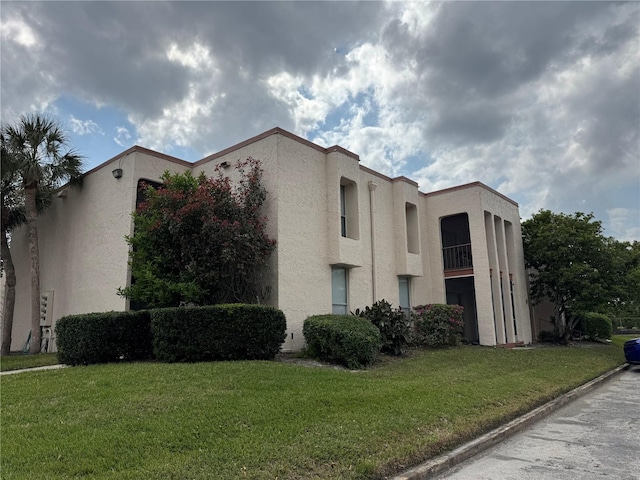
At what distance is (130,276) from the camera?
1358cm

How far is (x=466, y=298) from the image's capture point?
73.0ft

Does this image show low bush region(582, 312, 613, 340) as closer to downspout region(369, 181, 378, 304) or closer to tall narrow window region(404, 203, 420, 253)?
tall narrow window region(404, 203, 420, 253)

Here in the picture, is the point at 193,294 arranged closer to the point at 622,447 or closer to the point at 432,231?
the point at 622,447

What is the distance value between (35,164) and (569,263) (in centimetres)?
2243

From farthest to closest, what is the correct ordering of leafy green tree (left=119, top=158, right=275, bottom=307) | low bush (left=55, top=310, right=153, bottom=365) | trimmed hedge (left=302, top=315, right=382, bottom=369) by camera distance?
1. leafy green tree (left=119, top=158, right=275, bottom=307)
2. trimmed hedge (left=302, top=315, right=382, bottom=369)
3. low bush (left=55, top=310, right=153, bottom=365)

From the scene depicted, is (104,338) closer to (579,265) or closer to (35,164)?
(35,164)

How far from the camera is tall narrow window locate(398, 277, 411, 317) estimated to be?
17.6 m

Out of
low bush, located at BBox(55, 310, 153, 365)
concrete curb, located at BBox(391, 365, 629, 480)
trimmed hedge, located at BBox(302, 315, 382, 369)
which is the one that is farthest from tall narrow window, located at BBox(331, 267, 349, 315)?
concrete curb, located at BBox(391, 365, 629, 480)

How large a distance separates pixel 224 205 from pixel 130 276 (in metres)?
4.19

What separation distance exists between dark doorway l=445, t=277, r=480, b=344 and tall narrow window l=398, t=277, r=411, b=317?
144 inches

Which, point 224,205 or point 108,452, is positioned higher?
point 224,205

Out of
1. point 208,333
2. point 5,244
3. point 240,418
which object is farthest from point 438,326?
point 5,244

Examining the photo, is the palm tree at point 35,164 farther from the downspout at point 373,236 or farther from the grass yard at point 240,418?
the downspout at point 373,236

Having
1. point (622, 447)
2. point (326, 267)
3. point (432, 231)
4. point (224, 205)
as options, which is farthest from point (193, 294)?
point (432, 231)
